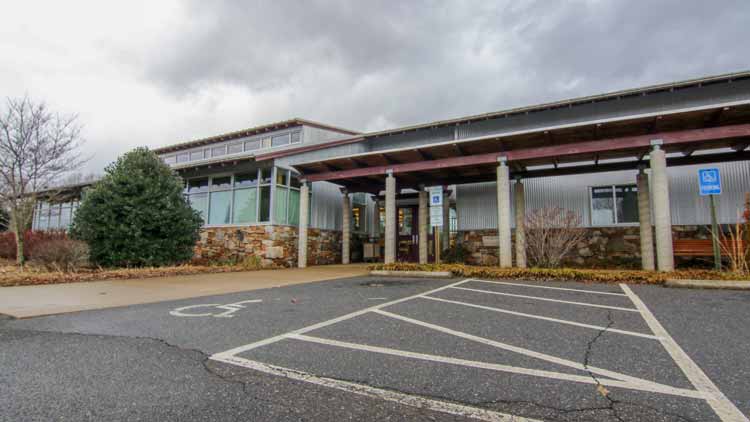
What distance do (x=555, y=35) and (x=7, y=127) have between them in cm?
2078

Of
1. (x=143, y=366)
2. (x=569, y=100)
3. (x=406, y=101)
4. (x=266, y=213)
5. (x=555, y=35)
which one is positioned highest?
(x=406, y=101)

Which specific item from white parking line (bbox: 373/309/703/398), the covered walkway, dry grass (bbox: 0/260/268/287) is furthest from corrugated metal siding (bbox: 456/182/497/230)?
white parking line (bbox: 373/309/703/398)

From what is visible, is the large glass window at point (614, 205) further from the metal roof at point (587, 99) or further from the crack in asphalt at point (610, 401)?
the crack in asphalt at point (610, 401)

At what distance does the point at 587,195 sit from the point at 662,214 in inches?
167

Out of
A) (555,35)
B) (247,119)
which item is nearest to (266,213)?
(555,35)

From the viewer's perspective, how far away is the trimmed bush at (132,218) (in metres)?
10.6

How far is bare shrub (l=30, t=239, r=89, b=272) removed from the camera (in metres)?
9.84

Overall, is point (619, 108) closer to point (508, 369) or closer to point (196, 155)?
point (508, 369)

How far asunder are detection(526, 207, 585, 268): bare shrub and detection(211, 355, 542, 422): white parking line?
9.62 metres

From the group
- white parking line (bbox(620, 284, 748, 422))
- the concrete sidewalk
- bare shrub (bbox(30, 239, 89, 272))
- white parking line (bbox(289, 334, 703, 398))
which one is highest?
bare shrub (bbox(30, 239, 89, 272))

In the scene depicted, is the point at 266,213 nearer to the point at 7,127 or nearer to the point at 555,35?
the point at 7,127

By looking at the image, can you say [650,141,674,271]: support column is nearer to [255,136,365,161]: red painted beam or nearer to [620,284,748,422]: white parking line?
[620,284,748,422]: white parking line

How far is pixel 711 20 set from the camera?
1591 cm

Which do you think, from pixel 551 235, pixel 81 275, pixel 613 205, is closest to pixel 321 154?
pixel 81 275
